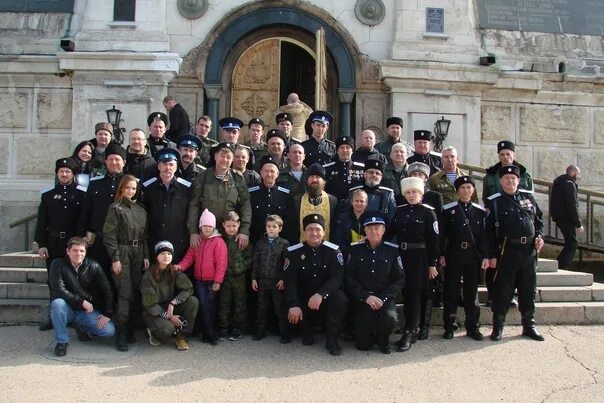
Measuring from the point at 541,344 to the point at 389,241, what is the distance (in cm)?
194

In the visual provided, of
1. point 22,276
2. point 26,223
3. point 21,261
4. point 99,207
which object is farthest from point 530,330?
point 26,223

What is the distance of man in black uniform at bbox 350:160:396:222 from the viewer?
7008 mm

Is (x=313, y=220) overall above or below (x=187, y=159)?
below

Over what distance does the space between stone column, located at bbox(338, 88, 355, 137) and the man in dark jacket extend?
4076 millimetres

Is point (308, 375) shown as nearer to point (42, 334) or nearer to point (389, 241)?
point (389, 241)

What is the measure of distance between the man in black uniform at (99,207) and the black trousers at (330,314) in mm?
2202

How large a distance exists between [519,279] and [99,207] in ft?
15.5

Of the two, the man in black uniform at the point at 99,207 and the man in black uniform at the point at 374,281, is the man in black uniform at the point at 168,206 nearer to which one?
→ the man in black uniform at the point at 99,207

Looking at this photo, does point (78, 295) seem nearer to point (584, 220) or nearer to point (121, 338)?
point (121, 338)

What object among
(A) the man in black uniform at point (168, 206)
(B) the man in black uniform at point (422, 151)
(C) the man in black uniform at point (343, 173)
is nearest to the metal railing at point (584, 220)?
(B) the man in black uniform at point (422, 151)

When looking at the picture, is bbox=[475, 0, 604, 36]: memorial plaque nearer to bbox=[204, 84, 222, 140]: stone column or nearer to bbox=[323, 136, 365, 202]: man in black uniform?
bbox=[204, 84, 222, 140]: stone column

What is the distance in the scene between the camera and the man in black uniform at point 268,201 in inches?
282

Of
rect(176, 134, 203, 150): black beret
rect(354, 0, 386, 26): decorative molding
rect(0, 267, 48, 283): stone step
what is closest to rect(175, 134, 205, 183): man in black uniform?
rect(176, 134, 203, 150): black beret

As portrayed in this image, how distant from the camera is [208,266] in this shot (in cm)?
656
